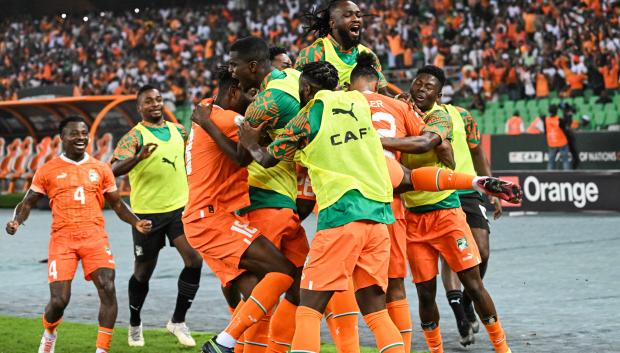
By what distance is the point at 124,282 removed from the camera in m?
12.6

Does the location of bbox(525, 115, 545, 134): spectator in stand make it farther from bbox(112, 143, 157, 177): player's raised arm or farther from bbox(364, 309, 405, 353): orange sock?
bbox(364, 309, 405, 353): orange sock

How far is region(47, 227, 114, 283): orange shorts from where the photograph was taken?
8062 mm

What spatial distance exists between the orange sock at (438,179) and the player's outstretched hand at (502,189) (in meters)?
0.14

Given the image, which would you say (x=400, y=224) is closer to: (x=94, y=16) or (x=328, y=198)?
(x=328, y=198)

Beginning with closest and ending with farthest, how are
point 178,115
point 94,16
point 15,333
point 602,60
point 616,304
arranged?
1. point 15,333
2. point 616,304
3. point 602,60
4. point 178,115
5. point 94,16

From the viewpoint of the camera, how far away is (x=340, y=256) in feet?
19.3

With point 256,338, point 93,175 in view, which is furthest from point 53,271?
point 256,338

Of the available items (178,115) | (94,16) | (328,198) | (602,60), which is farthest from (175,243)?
(94,16)

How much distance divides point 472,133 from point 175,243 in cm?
293

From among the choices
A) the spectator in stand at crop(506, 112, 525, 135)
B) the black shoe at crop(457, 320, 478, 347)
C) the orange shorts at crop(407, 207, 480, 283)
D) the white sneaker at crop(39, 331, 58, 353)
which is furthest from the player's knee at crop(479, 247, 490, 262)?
the spectator in stand at crop(506, 112, 525, 135)

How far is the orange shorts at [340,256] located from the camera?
587 cm

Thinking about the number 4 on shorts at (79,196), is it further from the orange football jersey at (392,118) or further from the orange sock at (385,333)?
the orange sock at (385,333)

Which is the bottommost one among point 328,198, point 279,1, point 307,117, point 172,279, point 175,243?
point 172,279

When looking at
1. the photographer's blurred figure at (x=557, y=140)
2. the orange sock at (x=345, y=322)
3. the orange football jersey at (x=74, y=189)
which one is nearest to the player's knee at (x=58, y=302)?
the orange football jersey at (x=74, y=189)
